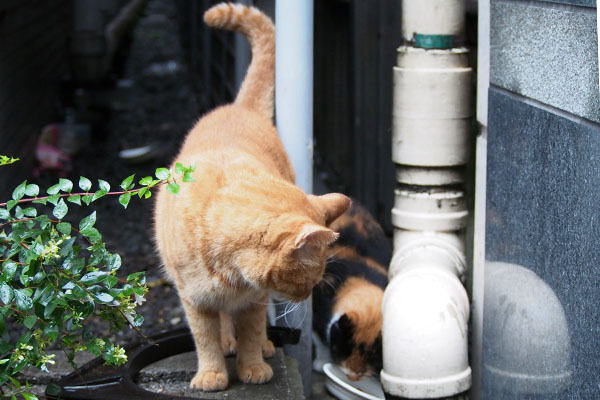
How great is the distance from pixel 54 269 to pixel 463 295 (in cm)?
171

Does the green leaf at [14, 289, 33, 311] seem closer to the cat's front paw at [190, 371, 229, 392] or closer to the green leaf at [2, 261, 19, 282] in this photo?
the green leaf at [2, 261, 19, 282]

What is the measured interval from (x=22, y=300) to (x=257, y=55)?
2045 millimetres

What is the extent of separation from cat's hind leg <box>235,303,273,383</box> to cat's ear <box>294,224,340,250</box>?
0.70m

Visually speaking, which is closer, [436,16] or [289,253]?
[289,253]

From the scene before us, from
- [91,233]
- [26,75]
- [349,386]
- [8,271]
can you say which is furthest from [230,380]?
[26,75]

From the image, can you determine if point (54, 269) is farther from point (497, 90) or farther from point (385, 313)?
point (497, 90)

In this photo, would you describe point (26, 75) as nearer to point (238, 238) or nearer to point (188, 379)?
point (188, 379)

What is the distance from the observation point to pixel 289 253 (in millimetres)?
2707

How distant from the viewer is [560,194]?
247 centimetres

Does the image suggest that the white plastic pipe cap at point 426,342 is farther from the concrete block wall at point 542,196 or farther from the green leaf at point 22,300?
the green leaf at point 22,300

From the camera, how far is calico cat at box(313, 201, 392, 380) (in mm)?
4031

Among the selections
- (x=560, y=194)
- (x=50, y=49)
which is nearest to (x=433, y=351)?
(x=560, y=194)

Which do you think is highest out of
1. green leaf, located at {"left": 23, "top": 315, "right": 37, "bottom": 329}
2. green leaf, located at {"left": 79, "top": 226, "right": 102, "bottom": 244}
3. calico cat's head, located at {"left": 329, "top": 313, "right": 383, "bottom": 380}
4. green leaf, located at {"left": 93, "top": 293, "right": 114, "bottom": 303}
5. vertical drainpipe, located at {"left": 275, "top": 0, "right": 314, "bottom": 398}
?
vertical drainpipe, located at {"left": 275, "top": 0, "right": 314, "bottom": 398}

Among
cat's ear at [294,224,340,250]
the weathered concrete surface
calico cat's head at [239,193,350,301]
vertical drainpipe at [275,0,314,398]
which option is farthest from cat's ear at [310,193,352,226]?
the weathered concrete surface
